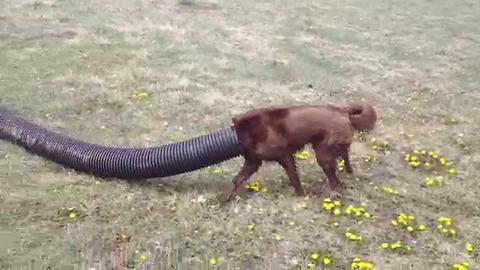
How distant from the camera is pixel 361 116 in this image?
278 inches

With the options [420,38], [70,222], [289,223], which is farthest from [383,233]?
[420,38]

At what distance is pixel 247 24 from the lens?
14.6m

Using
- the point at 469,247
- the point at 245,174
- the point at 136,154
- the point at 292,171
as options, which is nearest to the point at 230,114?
the point at 136,154

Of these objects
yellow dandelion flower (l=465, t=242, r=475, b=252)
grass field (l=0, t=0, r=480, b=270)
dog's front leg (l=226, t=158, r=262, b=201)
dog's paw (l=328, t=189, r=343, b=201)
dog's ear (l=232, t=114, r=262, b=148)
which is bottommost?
grass field (l=0, t=0, r=480, b=270)

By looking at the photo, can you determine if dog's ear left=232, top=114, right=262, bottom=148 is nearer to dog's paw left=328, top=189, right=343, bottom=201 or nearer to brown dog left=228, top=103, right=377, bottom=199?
brown dog left=228, top=103, right=377, bottom=199

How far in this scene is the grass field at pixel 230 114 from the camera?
5945mm

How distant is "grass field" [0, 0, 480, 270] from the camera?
5.95 metres

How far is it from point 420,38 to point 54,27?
8.40m

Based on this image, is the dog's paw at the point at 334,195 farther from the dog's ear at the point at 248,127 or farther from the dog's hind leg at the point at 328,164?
the dog's ear at the point at 248,127

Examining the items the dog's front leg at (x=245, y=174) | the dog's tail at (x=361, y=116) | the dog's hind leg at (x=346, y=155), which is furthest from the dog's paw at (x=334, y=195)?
the dog's front leg at (x=245, y=174)

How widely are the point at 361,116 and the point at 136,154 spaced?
2.72 metres

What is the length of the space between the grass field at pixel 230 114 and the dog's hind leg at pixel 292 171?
11 cm

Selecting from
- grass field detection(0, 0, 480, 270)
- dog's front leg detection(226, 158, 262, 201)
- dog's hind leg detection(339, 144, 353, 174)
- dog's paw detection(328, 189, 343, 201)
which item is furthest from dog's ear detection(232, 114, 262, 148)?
dog's paw detection(328, 189, 343, 201)

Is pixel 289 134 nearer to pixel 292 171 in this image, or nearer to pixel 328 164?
pixel 292 171
